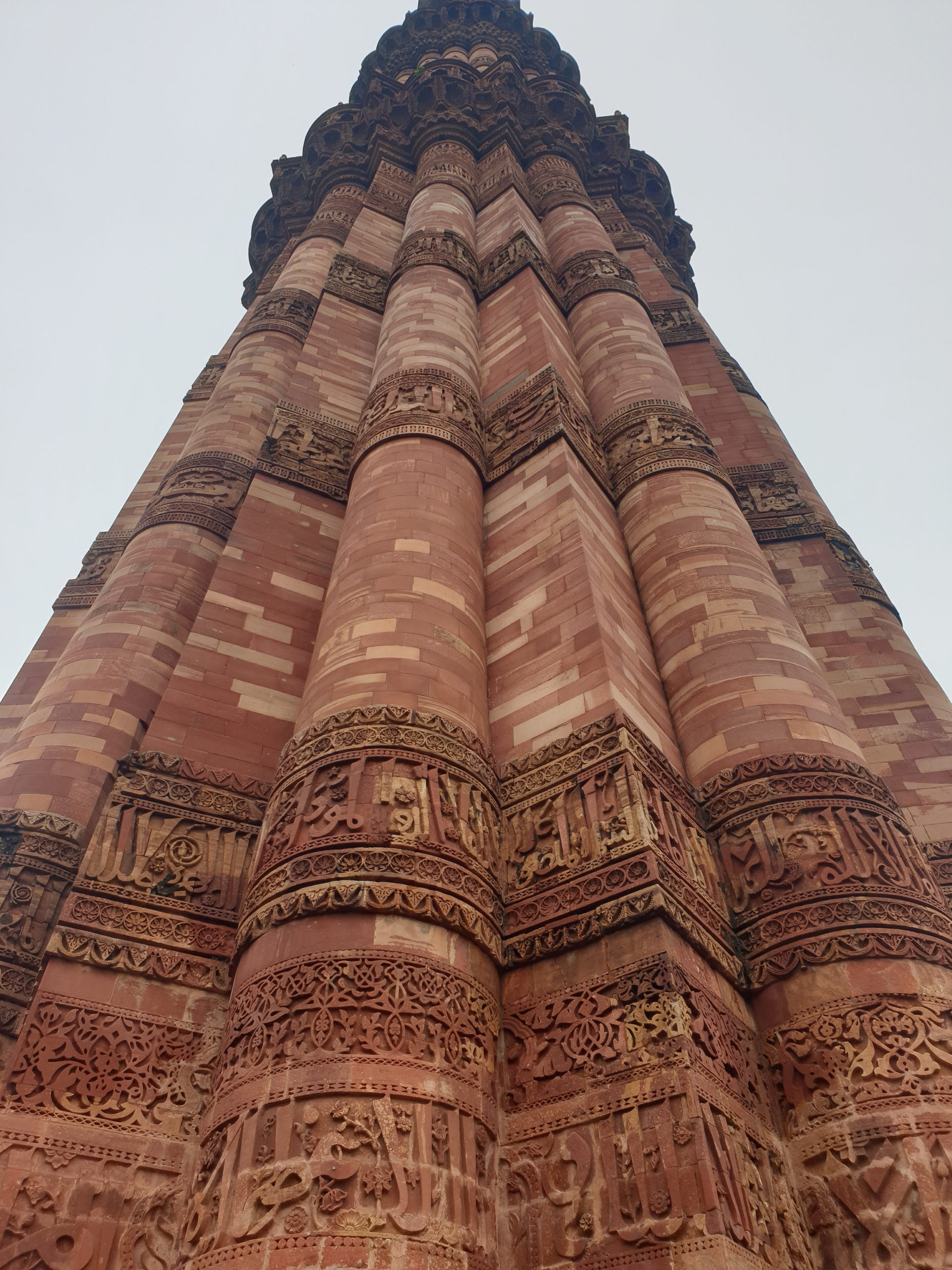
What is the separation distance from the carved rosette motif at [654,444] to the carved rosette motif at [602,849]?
Result: 4.02 m

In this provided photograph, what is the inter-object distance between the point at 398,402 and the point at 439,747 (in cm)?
453

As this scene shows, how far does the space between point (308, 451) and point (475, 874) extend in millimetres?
6267

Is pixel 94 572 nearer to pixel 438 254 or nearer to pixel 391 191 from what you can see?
pixel 438 254

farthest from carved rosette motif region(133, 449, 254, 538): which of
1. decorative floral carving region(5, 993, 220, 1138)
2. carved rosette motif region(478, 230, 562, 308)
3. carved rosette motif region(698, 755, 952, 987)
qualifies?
carved rosette motif region(698, 755, 952, 987)

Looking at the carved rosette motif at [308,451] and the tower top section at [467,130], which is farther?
the tower top section at [467,130]

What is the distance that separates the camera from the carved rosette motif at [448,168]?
15719 millimetres

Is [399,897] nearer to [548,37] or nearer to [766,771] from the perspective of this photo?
[766,771]

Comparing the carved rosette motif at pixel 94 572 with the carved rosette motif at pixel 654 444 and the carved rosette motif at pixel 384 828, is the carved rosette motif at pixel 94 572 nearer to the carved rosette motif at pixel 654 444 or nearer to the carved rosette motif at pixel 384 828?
the carved rosette motif at pixel 654 444

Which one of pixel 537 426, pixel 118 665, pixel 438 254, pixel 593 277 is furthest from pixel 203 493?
pixel 593 277

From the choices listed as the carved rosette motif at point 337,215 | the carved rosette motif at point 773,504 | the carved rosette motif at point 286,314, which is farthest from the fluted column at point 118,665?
the carved rosette motif at point 773,504

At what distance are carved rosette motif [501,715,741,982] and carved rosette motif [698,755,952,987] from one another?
0.19 meters

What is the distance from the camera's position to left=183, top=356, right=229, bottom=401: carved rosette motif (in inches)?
613

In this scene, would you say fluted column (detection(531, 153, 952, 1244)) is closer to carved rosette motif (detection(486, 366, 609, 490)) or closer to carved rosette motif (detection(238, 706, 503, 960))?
carved rosette motif (detection(486, 366, 609, 490))

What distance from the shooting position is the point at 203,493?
1009cm
